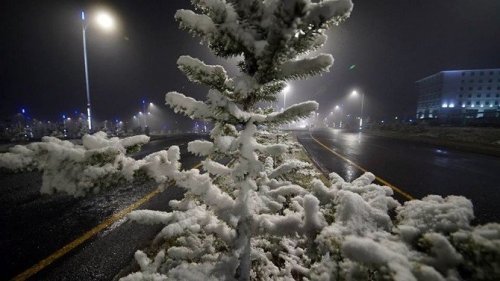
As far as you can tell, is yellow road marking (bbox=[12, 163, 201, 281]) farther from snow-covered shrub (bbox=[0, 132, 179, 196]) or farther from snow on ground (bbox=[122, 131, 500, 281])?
snow on ground (bbox=[122, 131, 500, 281])

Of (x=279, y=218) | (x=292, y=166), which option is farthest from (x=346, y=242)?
(x=292, y=166)

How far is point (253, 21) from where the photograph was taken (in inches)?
89.5

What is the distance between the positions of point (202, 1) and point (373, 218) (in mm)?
2407

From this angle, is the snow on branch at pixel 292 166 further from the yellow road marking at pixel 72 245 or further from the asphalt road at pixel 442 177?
the asphalt road at pixel 442 177

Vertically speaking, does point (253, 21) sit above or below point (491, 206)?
above

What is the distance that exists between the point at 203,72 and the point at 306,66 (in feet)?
3.13

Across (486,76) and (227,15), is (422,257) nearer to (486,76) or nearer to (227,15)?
(227,15)

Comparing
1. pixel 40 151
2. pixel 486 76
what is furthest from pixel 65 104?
pixel 486 76

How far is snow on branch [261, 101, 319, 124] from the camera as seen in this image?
7.96ft

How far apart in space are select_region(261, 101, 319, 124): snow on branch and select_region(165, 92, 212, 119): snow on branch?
562 millimetres

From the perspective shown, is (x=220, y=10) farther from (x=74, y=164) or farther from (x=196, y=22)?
(x=74, y=164)

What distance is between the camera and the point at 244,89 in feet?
7.31

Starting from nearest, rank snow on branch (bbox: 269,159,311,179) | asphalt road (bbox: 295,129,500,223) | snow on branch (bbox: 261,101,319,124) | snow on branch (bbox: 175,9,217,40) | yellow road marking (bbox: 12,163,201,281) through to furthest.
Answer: snow on branch (bbox: 175,9,217,40), snow on branch (bbox: 261,101,319,124), yellow road marking (bbox: 12,163,201,281), snow on branch (bbox: 269,159,311,179), asphalt road (bbox: 295,129,500,223)

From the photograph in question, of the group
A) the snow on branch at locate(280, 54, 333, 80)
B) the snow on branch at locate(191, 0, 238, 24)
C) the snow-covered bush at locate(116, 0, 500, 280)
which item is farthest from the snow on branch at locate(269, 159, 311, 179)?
the snow on branch at locate(191, 0, 238, 24)
